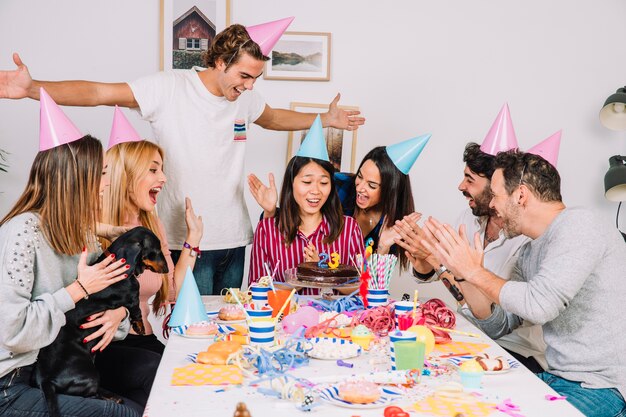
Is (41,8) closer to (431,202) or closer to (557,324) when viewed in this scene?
(431,202)

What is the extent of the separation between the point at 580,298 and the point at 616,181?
7.25 ft

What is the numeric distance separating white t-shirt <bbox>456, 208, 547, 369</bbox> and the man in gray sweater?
1.24 ft

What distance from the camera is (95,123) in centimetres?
445

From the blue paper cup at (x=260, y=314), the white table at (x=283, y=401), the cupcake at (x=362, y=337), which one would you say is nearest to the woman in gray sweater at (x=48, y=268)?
the white table at (x=283, y=401)

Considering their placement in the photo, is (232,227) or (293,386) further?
(232,227)

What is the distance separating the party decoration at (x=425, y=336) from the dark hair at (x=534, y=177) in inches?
21.8

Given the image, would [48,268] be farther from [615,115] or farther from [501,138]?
[615,115]

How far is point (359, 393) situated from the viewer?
5.48 ft

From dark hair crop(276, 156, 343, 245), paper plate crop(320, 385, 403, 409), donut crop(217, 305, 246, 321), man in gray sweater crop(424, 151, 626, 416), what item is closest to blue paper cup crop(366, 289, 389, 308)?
man in gray sweater crop(424, 151, 626, 416)

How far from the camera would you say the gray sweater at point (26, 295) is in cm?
202

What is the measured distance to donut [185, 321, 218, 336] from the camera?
2293 millimetres

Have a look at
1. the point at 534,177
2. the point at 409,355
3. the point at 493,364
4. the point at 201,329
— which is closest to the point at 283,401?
the point at 409,355

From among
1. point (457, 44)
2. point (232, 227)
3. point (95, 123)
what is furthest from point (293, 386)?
point (457, 44)

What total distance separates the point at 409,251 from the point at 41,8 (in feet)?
8.84
